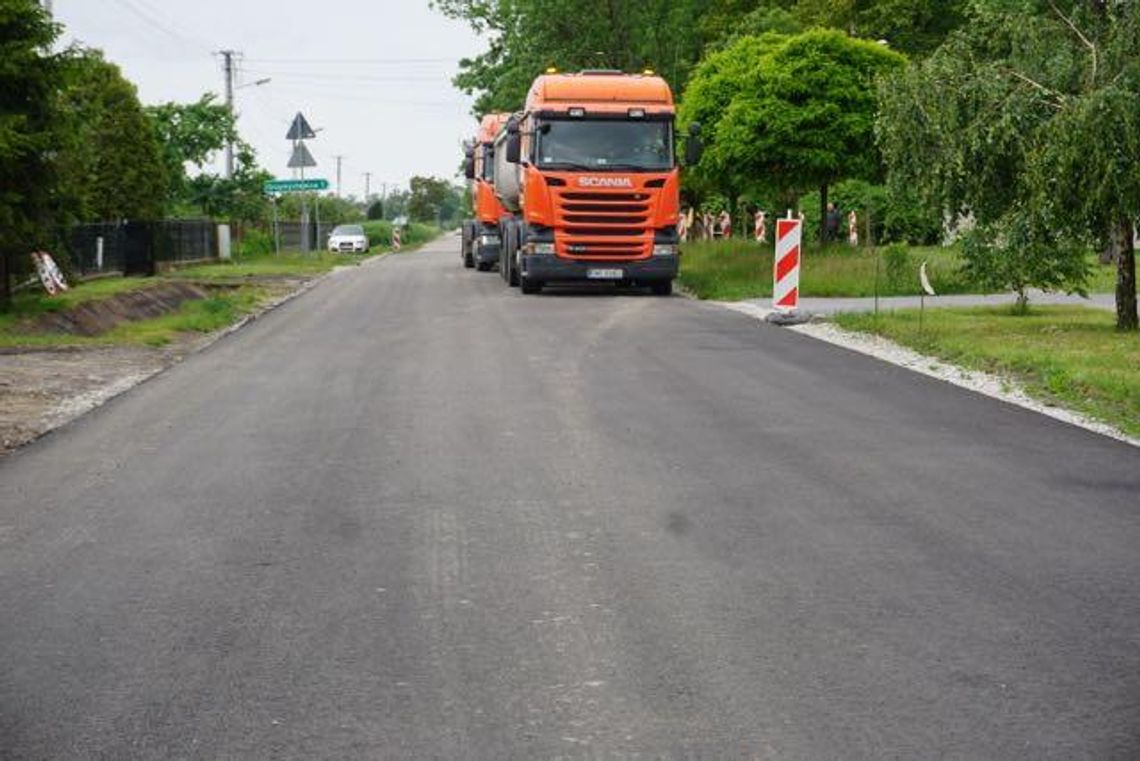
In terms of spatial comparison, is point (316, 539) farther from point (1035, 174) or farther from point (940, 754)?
point (1035, 174)

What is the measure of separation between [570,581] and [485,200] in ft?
103

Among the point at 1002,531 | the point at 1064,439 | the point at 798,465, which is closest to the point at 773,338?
the point at 1064,439

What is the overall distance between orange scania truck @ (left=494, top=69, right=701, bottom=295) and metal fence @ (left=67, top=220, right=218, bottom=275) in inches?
311

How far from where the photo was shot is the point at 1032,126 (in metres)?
16.2

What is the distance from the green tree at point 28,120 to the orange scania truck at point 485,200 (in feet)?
47.8

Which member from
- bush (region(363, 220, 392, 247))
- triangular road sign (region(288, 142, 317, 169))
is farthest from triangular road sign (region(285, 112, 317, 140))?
bush (region(363, 220, 392, 247))

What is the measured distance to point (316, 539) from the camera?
6.79 m

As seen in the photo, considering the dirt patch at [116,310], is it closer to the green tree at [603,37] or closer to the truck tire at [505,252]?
the truck tire at [505,252]

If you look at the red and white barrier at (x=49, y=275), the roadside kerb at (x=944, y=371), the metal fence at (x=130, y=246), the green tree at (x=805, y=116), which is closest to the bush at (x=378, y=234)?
the metal fence at (x=130, y=246)

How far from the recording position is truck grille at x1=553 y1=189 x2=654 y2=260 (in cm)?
2511

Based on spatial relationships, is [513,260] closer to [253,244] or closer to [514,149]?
[514,149]

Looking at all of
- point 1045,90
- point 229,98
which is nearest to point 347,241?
point 229,98

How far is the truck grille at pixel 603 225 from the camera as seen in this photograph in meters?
25.1

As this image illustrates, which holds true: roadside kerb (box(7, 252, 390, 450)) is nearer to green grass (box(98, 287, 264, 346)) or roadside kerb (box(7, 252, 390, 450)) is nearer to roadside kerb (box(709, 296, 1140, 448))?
green grass (box(98, 287, 264, 346))
